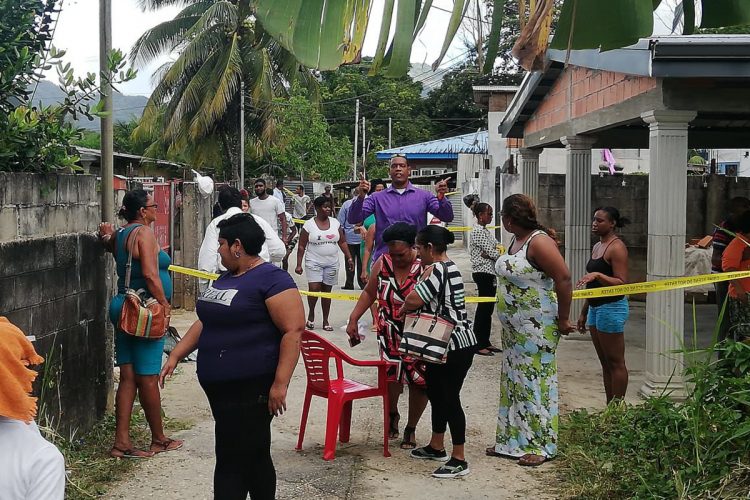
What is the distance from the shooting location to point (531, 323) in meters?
6.01

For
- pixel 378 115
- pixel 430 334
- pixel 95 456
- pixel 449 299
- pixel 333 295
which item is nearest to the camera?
pixel 430 334

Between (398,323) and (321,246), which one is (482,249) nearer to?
(321,246)

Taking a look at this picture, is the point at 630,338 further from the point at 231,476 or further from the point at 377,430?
the point at 231,476

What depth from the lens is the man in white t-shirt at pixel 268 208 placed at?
13734 millimetres

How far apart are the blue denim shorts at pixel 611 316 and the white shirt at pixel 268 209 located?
24.5 ft

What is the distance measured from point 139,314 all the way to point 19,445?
3557mm

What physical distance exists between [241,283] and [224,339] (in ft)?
0.95

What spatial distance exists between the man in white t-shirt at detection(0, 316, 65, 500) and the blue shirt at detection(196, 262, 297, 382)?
198 cm

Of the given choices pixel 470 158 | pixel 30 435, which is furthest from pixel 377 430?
pixel 470 158

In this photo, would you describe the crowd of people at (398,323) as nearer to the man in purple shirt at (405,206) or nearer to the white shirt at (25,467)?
the man in purple shirt at (405,206)

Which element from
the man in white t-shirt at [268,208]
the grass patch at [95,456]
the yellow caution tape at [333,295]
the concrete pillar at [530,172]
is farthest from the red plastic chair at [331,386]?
the concrete pillar at [530,172]

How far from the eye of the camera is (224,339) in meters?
Result: 4.50

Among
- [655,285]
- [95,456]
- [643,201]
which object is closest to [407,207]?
[655,285]

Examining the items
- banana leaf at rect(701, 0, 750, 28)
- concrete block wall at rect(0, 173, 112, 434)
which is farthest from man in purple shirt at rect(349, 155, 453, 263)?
banana leaf at rect(701, 0, 750, 28)
